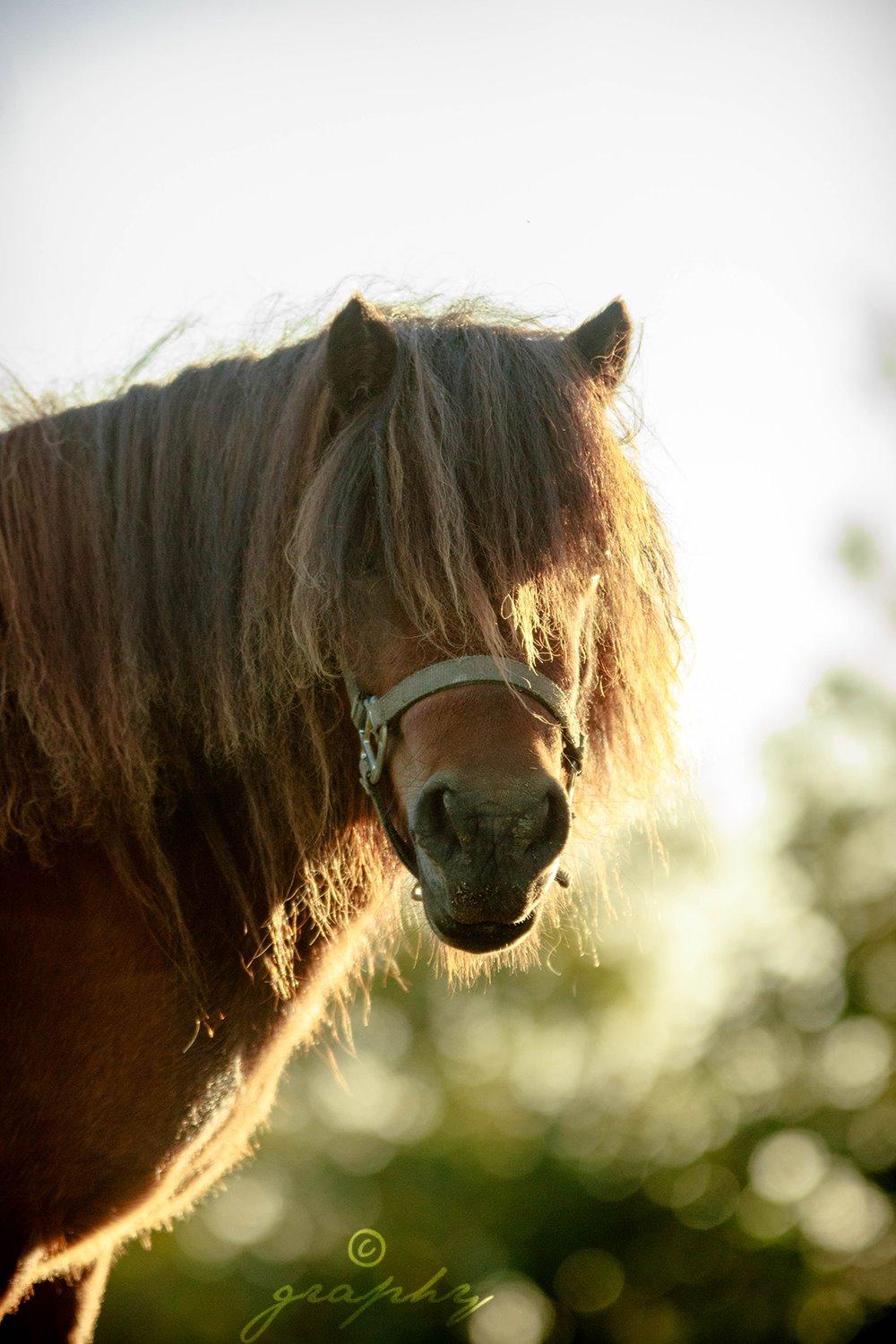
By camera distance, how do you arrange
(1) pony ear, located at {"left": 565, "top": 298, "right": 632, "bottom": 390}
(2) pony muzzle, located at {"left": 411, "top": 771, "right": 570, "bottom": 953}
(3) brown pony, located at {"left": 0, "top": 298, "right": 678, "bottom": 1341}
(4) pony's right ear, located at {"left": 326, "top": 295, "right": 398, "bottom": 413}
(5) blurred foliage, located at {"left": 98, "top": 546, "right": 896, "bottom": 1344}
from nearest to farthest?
1. (2) pony muzzle, located at {"left": 411, "top": 771, "right": 570, "bottom": 953}
2. (3) brown pony, located at {"left": 0, "top": 298, "right": 678, "bottom": 1341}
3. (4) pony's right ear, located at {"left": 326, "top": 295, "right": 398, "bottom": 413}
4. (1) pony ear, located at {"left": 565, "top": 298, "right": 632, "bottom": 390}
5. (5) blurred foliage, located at {"left": 98, "top": 546, "right": 896, "bottom": 1344}

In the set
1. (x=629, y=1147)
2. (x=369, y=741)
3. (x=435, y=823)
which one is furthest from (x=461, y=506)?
(x=629, y=1147)

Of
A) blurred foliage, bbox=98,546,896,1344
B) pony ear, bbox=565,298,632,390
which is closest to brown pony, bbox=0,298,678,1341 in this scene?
pony ear, bbox=565,298,632,390

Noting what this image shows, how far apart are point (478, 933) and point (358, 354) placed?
1.60 meters

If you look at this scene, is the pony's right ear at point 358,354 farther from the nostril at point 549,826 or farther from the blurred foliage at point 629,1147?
the blurred foliage at point 629,1147

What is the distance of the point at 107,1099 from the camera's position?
2646 mm

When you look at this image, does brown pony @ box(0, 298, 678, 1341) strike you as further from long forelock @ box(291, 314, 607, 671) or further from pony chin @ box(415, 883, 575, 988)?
pony chin @ box(415, 883, 575, 988)

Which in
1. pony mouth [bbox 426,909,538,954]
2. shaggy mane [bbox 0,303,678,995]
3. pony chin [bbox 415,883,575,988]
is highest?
shaggy mane [bbox 0,303,678,995]

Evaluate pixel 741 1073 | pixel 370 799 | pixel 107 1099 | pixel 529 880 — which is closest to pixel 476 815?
pixel 529 880

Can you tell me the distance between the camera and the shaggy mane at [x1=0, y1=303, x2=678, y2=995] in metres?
2.70

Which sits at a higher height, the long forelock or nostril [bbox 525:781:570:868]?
the long forelock

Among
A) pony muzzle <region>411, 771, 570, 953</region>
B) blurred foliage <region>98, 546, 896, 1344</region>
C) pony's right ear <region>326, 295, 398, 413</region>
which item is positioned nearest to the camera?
pony muzzle <region>411, 771, 570, 953</region>

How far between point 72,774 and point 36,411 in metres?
1.26

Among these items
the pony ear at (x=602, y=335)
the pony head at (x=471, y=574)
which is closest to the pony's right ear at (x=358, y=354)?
the pony head at (x=471, y=574)

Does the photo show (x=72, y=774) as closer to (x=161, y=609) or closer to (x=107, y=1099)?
(x=161, y=609)
